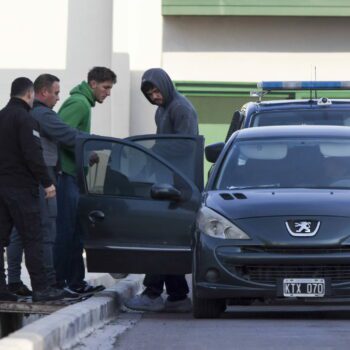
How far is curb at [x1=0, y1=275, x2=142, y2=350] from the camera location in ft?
26.5

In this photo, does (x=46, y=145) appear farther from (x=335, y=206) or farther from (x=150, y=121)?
(x=150, y=121)

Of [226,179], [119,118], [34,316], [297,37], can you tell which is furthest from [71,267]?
[297,37]

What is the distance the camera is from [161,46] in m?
23.6

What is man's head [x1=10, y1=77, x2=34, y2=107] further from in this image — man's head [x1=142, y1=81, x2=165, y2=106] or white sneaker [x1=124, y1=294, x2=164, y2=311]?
white sneaker [x1=124, y1=294, x2=164, y2=311]

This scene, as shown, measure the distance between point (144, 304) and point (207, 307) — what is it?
113 cm

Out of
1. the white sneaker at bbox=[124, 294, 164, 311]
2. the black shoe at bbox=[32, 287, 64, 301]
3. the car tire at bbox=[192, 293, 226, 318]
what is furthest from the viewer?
the white sneaker at bbox=[124, 294, 164, 311]

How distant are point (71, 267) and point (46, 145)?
112cm

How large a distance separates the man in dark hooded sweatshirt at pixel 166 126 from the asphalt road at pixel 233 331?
0.47 feet

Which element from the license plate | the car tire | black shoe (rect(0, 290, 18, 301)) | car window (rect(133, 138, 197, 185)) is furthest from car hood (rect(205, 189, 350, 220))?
black shoe (rect(0, 290, 18, 301))

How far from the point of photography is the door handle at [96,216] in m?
12.0

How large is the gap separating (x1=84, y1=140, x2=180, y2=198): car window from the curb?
0.93 meters

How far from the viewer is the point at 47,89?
12758 mm

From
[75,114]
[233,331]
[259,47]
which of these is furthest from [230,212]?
[259,47]

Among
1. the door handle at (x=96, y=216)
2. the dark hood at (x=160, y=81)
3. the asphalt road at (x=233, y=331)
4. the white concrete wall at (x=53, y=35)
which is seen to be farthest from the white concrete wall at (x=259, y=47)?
the door handle at (x=96, y=216)
